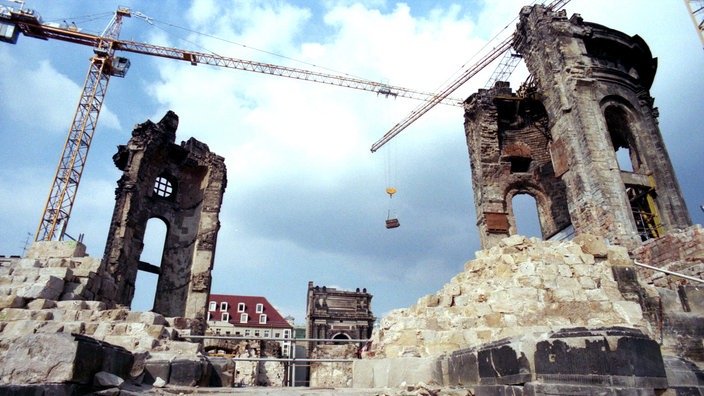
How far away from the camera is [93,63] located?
1433 inches

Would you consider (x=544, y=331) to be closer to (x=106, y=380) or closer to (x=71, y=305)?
(x=106, y=380)

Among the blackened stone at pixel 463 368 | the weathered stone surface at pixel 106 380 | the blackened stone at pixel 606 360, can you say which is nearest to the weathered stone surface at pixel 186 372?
the weathered stone surface at pixel 106 380

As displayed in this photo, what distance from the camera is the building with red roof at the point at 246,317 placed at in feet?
139

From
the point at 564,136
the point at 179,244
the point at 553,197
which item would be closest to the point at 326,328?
the point at 179,244

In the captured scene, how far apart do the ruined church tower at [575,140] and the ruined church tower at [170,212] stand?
14193 mm

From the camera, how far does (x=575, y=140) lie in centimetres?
1797

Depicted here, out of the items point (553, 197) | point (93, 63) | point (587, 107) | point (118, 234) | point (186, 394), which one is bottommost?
point (186, 394)

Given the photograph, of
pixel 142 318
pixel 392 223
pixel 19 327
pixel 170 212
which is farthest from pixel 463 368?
pixel 392 223

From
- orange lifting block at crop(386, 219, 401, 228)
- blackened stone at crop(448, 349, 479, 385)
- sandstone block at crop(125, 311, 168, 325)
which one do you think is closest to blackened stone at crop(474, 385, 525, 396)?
blackened stone at crop(448, 349, 479, 385)

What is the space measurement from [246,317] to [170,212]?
25.3m

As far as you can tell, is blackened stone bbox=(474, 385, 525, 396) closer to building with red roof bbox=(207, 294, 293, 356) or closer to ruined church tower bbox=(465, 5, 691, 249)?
ruined church tower bbox=(465, 5, 691, 249)

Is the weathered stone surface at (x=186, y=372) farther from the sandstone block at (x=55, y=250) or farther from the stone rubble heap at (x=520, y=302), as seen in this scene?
the sandstone block at (x=55, y=250)

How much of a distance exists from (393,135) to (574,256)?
45.6 m

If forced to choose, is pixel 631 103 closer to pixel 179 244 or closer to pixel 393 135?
pixel 179 244
